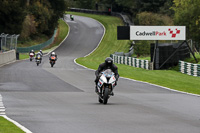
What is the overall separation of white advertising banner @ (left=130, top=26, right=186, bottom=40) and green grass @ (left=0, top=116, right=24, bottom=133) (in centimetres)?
3221

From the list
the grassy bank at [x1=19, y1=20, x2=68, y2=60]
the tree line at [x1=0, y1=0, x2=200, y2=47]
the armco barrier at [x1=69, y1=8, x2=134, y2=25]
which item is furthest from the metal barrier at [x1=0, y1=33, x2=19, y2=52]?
the armco barrier at [x1=69, y1=8, x2=134, y2=25]

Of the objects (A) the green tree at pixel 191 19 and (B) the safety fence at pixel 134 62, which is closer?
(B) the safety fence at pixel 134 62

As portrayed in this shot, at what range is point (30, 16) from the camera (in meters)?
82.9

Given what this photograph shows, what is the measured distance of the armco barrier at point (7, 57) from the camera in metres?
45.6

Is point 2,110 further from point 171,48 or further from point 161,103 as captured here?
point 171,48

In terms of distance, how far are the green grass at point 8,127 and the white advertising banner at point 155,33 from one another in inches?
1268

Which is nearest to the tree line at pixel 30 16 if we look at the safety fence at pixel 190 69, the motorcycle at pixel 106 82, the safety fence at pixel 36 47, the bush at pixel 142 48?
the safety fence at pixel 36 47

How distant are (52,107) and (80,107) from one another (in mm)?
827

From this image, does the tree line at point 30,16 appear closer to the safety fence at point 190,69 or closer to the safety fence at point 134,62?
the safety fence at point 134,62

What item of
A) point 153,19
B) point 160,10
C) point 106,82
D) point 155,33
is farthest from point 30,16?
point 106,82

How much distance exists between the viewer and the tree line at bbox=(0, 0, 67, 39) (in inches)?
2749

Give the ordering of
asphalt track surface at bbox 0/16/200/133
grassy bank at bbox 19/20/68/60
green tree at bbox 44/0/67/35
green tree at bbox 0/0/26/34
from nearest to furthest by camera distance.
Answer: asphalt track surface at bbox 0/16/200/133
green tree at bbox 0/0/26/34
grassy bank at bbox 19/20/68/60
green tree at bbox 44/0/67/35

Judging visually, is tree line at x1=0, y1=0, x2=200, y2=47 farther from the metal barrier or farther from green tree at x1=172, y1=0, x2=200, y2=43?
the metal barrier

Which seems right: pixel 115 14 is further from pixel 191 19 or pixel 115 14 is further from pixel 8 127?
pixel 8 127
